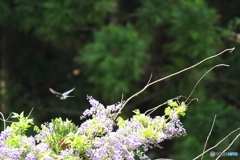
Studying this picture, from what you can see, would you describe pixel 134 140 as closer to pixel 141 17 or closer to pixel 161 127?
pixel 161 127

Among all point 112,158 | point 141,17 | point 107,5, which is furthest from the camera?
point 141,17

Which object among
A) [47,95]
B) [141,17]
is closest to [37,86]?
[47,95]

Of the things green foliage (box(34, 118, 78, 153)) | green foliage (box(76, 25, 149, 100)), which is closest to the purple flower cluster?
green foliage (box(34, 118, 78, 153))

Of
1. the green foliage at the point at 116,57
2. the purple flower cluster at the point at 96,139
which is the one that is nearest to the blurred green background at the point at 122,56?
the green foliage at the point at 116,57

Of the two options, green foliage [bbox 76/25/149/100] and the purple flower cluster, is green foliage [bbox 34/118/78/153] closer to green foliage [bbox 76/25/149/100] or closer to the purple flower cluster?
the purple flower cluster

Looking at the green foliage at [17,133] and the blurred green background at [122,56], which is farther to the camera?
the blurred green background at [122,56]

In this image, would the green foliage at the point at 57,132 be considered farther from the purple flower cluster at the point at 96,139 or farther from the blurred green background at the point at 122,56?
the blurred green background at the point at 122,56

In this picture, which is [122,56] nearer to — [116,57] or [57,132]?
[116,57]

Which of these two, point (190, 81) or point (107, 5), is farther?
point (190, 81)
